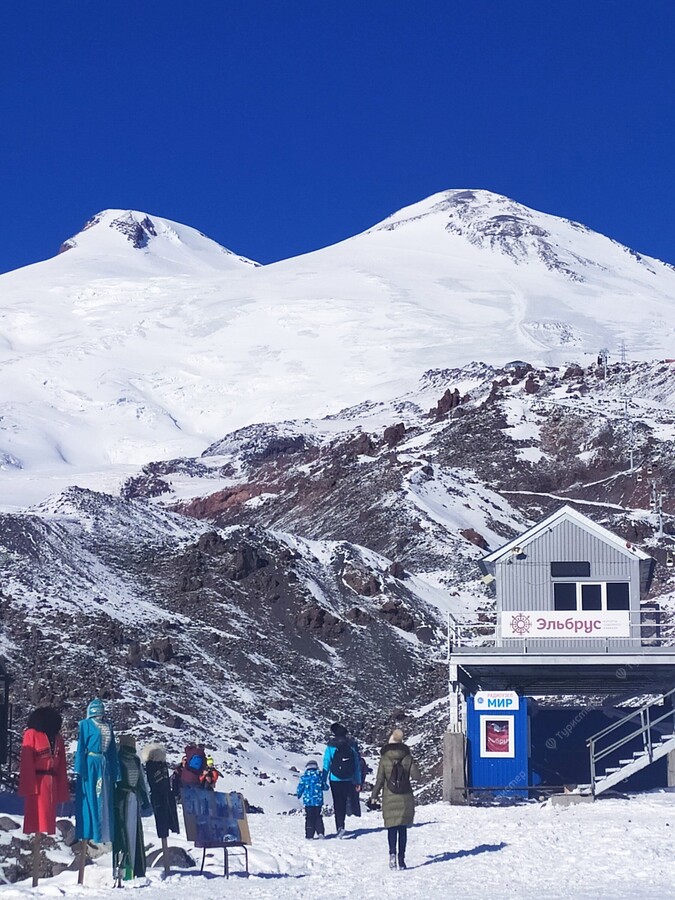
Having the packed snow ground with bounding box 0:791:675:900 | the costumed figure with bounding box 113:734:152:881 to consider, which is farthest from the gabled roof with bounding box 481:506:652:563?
the costumed figure with bounding box 113:734:152:881

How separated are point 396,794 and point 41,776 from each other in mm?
3892

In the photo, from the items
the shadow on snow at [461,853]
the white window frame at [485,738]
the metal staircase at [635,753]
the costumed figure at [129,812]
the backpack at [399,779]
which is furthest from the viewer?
the white window frame at [485,738]

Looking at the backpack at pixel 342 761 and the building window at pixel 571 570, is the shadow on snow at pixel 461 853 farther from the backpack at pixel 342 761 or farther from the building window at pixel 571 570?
the building window at pixel 571 570

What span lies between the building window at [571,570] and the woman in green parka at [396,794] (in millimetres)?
12989

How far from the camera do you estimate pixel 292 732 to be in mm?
38406

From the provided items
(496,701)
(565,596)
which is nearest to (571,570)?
(565,596)

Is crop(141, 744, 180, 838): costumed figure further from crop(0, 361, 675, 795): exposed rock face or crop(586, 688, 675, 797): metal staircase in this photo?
crop(0, 361, 675, 795): exposed rock face

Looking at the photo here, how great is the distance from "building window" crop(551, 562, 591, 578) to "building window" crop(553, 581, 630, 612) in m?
0.15

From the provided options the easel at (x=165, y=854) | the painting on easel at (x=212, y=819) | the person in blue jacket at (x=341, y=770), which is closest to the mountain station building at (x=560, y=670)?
the person in blue jacket at (x=341, y=770)

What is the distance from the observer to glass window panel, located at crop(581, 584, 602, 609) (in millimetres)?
28822

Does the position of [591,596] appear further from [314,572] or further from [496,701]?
[314,572]

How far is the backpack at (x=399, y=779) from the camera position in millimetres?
16219

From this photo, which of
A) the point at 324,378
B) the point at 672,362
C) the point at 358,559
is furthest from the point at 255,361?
the point at 358,559

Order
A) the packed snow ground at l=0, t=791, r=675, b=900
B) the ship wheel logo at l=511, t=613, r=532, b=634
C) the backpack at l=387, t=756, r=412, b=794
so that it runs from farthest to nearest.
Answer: the ship wheel logo at l=511, t=613, r=532, b=634 < the backpack at l=387, t=756, r=412, b=794 < the packed snow ground at l=0, t=791, r=675, b=900
